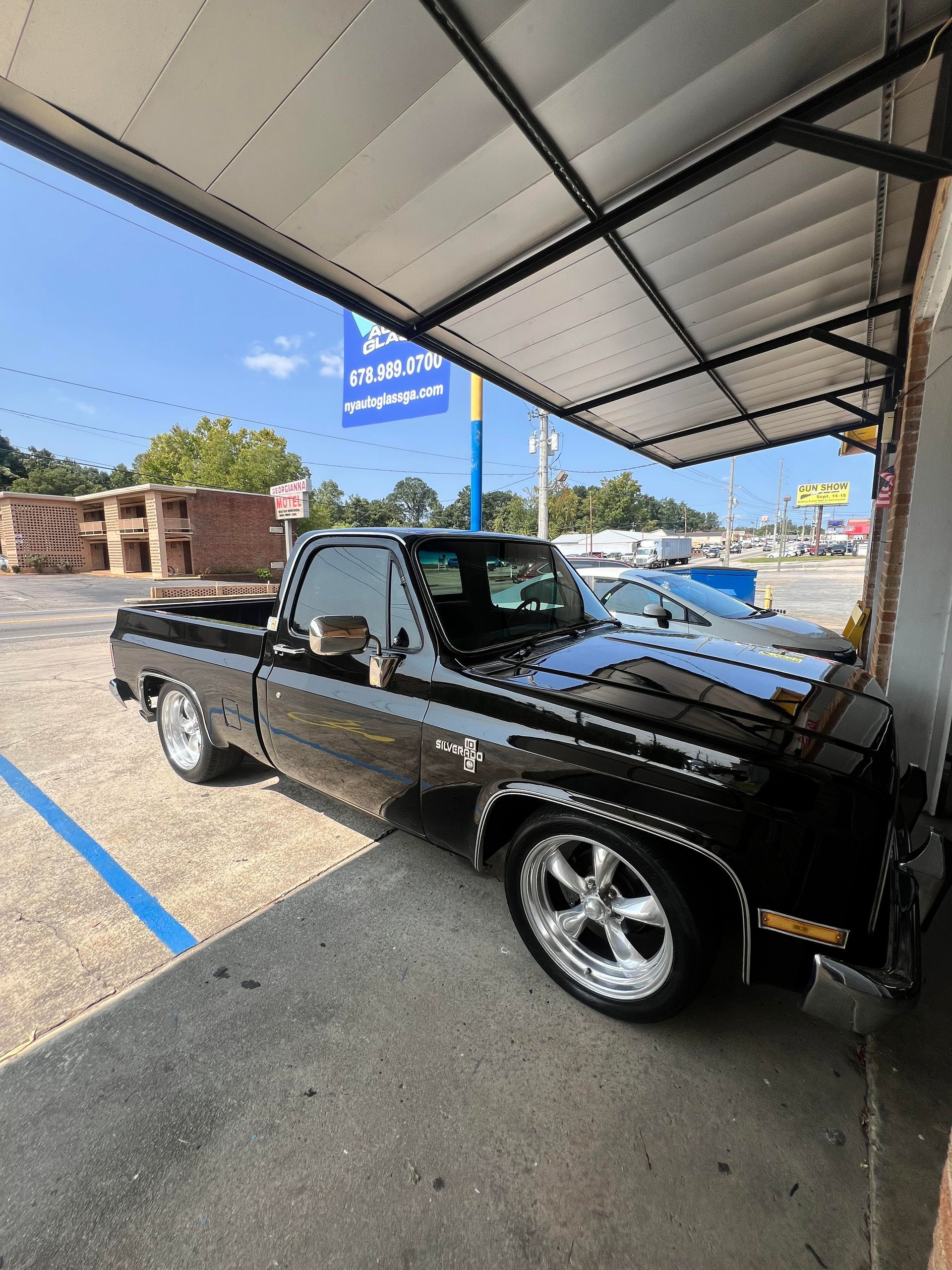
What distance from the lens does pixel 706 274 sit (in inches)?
152

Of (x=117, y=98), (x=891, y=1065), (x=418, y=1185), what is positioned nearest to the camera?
(x=418, y=1185)

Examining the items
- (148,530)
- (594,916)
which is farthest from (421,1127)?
(148,530)

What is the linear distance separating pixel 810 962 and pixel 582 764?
902 millimetres

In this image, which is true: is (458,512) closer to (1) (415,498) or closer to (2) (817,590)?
(1) (415,498)

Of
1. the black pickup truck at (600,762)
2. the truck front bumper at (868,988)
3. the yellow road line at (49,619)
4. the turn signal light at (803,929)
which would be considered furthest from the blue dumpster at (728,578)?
the yellow road line at (49,619)

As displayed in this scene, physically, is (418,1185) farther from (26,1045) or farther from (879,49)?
(879,49)

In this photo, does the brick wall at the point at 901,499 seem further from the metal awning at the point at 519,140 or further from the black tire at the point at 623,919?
the black tire at the point at 623,919

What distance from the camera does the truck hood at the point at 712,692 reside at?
1972mm

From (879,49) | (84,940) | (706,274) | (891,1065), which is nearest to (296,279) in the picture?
(706,274)

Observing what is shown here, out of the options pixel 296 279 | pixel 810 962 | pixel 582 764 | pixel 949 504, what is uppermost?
pixel 296 279

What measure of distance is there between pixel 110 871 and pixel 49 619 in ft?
58.0

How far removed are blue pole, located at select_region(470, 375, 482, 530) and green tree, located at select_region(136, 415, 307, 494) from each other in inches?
1424

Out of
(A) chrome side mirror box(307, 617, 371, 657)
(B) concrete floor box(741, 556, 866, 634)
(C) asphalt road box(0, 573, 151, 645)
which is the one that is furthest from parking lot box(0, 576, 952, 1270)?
(C) asphalt road box(0, 573, 151, 645)

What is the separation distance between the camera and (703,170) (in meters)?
2.78
